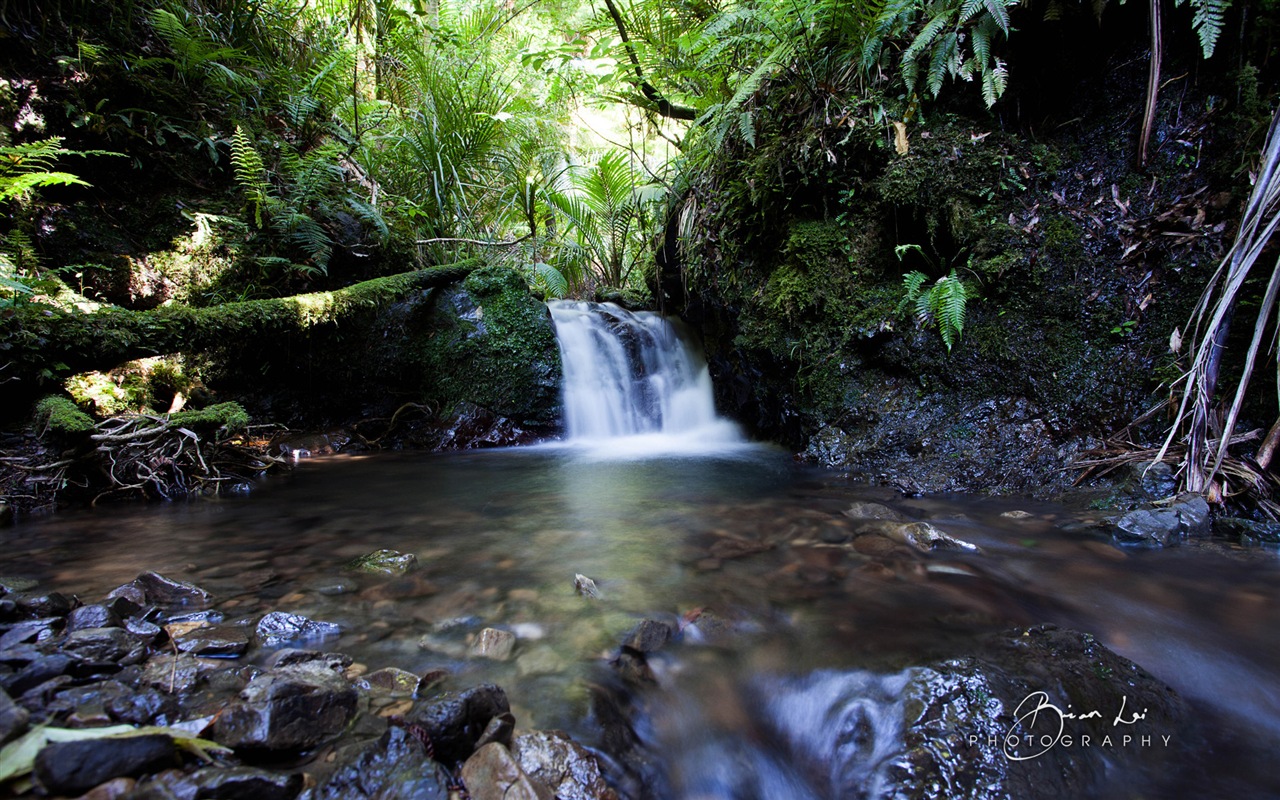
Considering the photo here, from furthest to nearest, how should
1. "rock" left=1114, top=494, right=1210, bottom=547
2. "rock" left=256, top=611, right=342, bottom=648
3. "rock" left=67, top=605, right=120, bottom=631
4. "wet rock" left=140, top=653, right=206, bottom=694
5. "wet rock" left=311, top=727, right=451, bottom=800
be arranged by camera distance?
Answer: "rock" left=1114, top=494, right=1210, bottom=547 → "rock" left=256, top=611, right=342, bottom=648 → "rock" left=67, top=605, right=120, bottom=631 → "wet rock" left=140, top=653, right=206, bottom=694 → "wet rock" left=311, top=727, right=451, bottom=800

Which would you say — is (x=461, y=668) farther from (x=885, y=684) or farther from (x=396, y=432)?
(x=396, y=432)

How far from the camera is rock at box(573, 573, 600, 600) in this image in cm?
210

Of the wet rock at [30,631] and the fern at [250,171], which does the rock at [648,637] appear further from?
the fern at [250,171]

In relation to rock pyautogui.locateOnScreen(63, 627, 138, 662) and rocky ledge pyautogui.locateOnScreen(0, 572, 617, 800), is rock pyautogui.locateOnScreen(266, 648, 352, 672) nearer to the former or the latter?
rocky ledge pyautogui.locateOnScreen(0, 572, 617, 800)

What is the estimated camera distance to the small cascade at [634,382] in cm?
644

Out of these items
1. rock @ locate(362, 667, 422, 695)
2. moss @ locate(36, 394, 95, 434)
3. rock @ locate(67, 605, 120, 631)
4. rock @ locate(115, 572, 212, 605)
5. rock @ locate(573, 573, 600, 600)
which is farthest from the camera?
moss @ locate(36, 394, 95, 434)

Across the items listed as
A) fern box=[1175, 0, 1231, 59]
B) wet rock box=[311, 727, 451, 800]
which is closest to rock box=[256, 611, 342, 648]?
wet rock box=[311, 727, 451, 800]

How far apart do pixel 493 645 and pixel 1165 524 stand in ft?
9.67

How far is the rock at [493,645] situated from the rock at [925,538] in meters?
1.80

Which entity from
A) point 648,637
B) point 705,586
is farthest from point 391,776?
point 705,586

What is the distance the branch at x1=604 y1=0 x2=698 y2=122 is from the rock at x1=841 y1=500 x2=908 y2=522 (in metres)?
5.02

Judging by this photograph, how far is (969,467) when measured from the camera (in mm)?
3533

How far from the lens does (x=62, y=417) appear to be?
3.41 meters

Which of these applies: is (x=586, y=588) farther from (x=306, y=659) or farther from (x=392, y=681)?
(x=306, y=659)
